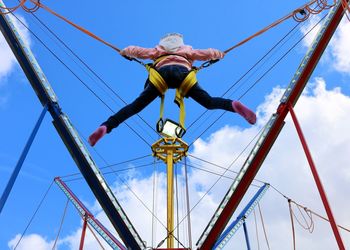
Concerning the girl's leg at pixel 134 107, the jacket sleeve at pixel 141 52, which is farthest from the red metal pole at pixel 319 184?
the jacket sleeve at pixel 141 52

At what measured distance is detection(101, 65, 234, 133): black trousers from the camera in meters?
5.28

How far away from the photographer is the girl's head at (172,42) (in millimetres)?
6273

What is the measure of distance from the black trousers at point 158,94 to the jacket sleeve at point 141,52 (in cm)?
40

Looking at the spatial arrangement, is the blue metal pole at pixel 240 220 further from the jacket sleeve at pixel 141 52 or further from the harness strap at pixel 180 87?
the jacket sleeve at pixel 141 52

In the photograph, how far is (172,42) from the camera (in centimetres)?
637

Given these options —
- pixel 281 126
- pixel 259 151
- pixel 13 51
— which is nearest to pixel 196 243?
pixel 259 151

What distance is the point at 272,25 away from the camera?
6371mm

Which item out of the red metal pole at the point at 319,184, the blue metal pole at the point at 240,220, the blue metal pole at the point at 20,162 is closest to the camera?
the red metal pole at the point at 319,184

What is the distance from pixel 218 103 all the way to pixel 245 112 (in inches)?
17.8

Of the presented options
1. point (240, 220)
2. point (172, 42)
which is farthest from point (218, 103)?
point (240, 220)

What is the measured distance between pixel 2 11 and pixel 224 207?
138 inches

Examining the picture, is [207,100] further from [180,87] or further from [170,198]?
[170,198]

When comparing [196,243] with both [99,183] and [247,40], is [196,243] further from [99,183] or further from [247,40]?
[247,40]

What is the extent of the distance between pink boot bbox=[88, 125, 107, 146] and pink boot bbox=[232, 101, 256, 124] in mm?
1399
